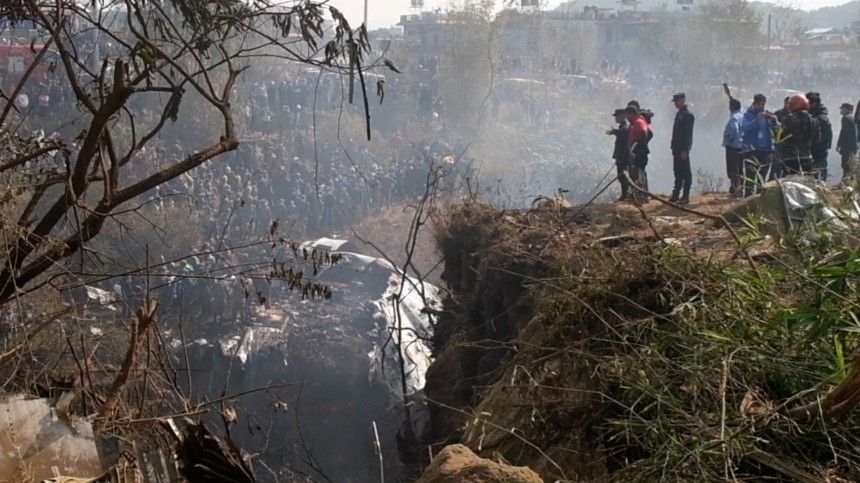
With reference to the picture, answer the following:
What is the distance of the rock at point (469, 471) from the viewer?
126 inches

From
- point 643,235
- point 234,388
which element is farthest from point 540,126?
point 643,235

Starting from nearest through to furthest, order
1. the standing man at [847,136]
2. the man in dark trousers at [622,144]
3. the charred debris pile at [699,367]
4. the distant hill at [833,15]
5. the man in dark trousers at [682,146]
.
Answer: the charred debris pile at [699,367], the man in dark trousers at [682,146], the man in dark trousers at [622,144], the standing man at [847,136], the distant hill at [833,15]

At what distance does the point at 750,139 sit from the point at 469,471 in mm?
8920

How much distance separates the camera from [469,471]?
330cm

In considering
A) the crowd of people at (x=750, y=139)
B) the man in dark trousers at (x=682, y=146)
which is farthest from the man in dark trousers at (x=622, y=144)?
the man in dark trousers at (x=682, y=146)

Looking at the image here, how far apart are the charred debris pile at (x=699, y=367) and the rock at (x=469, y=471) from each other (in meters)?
0.27

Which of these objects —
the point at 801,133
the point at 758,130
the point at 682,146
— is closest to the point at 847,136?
the point at 758,130

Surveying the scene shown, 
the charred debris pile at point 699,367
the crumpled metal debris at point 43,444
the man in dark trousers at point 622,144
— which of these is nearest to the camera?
the charred debris pile at point 699,367

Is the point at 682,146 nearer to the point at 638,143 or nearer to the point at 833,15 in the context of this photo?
the point at 638,143

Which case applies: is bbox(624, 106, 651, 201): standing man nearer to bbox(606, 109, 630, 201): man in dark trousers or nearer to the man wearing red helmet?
bbox(606, 109, 630, 201): man in dark trousers

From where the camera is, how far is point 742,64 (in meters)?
43.6

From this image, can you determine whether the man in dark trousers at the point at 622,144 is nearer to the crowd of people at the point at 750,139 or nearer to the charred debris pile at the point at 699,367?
the crowd of people at the point at 750,139

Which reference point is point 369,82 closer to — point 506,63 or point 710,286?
point 506,63

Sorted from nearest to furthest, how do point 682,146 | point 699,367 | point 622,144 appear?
point 699,367 < point 682,146 < point 622,144
